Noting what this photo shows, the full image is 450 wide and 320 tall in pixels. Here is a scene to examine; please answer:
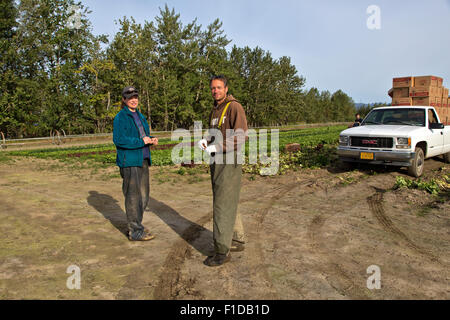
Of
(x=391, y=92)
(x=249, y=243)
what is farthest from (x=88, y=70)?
(x=249, y=243)

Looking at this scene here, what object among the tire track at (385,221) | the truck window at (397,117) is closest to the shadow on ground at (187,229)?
the tire track at (385,221)

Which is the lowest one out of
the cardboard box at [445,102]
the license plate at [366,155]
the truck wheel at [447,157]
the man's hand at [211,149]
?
the truck wheel at [447,157]

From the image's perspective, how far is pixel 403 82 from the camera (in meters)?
14.2

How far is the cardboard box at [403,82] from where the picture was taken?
13914mm

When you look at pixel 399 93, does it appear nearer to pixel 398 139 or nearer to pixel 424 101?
pixel 424 101

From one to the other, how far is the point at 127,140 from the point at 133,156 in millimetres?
Result: 250

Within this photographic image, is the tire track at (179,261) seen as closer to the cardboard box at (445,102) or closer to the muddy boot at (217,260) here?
the muddy boot at (217,260)

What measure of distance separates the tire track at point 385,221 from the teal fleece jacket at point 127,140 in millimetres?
4133

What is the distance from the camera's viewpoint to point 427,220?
5371 mm

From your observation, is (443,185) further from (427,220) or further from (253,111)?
(253,111)

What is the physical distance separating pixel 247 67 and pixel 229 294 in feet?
215

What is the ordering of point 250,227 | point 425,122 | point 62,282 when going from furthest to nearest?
point 425,122 → point 250,227 → point 62,282

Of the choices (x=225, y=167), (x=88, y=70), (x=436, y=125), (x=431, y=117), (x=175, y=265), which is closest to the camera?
(x=225, y=167)
